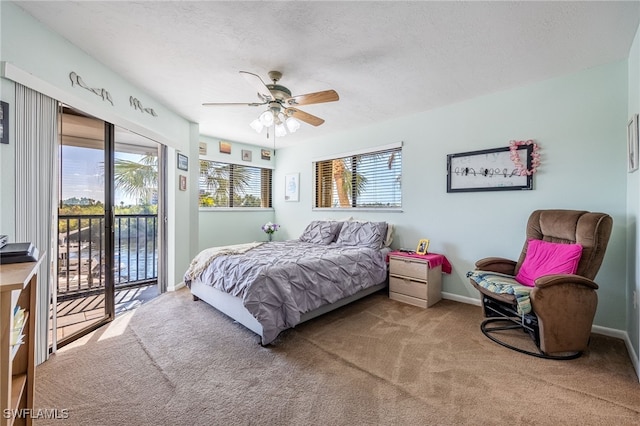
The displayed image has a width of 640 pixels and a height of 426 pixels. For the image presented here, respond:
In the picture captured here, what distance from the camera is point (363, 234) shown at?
3.85 meters

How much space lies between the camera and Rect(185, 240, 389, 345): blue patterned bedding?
2.22 m

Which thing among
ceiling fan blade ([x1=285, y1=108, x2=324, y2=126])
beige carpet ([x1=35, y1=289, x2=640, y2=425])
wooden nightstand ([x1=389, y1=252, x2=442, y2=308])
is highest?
ceiling fan blade ([x1=285, y1=108, x2=324, y2=126])

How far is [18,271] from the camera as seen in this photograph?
98 centimetres

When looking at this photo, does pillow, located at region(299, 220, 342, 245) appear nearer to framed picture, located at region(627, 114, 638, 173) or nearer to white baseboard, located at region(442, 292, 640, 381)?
white baseboard, located at region(442, 292, 640, 381)

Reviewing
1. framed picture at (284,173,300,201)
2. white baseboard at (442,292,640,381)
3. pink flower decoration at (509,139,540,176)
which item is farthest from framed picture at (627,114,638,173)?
framed picture at (284,173,300,201)

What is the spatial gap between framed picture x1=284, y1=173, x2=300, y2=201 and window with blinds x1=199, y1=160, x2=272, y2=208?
0.52 meters

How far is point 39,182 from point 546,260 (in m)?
4.20

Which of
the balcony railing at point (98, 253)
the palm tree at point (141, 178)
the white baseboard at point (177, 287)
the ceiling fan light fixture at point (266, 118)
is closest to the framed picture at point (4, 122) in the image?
the balcony railing at point (98, 253)

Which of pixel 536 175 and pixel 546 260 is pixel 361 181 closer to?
pixel 536 175

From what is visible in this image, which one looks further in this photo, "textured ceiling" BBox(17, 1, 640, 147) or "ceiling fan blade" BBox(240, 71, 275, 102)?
"ceiling fan blade" BBox(240, 71, 275, 102)

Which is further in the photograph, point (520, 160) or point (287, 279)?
point (520, 160)

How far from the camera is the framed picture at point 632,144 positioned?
199cm

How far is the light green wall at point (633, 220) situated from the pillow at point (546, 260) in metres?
0.35

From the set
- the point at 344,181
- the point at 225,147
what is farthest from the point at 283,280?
the point at 225,147
